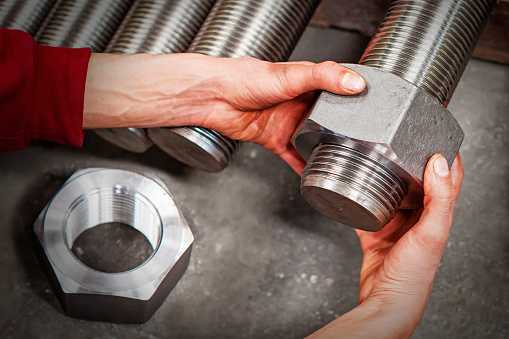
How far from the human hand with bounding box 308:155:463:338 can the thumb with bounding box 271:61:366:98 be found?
23cm

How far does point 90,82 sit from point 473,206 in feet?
3.87

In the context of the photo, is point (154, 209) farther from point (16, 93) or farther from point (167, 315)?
point (16, 93)

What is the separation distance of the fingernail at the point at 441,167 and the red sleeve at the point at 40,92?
32.0 inches

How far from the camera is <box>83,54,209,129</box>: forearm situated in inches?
47.5

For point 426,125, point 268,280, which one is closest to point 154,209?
point 268,280

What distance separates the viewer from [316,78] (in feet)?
3.41

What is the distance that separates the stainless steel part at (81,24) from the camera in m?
1.36

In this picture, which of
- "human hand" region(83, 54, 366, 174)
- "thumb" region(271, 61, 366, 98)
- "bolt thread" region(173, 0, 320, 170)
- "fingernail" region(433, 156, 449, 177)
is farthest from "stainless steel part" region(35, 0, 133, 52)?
"fingernail" region(433, 156, 449, 177)

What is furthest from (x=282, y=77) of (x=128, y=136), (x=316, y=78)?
(x=128, y=136)

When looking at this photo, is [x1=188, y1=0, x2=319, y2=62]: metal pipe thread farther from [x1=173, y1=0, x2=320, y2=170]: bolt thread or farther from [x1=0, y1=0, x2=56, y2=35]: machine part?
[x1=0, y1=0, x2=56, y2=35]: machine part

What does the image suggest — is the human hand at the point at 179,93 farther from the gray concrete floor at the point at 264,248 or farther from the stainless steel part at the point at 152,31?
the gray concrete floor at the point at 264,248

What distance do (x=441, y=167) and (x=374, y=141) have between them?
0.54ft

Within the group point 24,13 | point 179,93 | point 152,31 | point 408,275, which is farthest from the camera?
point 24,13

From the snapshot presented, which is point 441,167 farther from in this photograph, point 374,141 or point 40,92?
point 40,92
